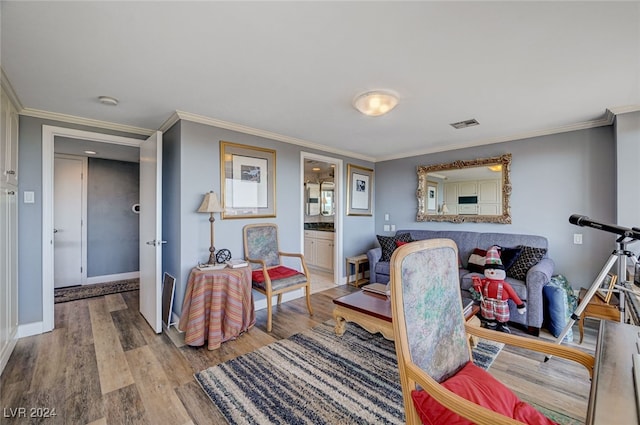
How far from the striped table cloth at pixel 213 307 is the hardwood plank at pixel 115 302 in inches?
56.2

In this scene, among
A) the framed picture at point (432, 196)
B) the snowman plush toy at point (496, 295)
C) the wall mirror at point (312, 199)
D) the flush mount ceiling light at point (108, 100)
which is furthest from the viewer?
the wall mirror at point (312, 199)

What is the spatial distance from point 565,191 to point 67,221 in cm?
687

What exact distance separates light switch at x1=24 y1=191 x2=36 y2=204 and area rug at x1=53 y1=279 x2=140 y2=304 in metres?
1.62

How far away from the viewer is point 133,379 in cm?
190

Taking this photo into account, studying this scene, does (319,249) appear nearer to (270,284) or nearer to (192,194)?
(270,284)

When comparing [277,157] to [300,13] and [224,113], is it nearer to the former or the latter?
[224,113]

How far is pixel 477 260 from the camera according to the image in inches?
127

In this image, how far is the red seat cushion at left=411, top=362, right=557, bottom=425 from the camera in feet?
2.97

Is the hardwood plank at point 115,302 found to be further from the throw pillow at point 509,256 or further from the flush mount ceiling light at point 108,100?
the throw pillow at point 509,256

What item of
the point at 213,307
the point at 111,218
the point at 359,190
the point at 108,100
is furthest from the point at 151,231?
the point at 359,190

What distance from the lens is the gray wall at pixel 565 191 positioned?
9.36 ft

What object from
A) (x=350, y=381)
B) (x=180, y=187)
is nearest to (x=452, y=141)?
(x=350, y=381)

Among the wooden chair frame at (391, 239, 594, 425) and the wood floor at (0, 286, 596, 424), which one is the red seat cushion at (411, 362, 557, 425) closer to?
the wooden chair frame at (391, 239, 594, 425)

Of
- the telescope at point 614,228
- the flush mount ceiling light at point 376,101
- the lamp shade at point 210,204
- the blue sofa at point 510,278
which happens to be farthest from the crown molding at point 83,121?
the telescope at point 614,228
